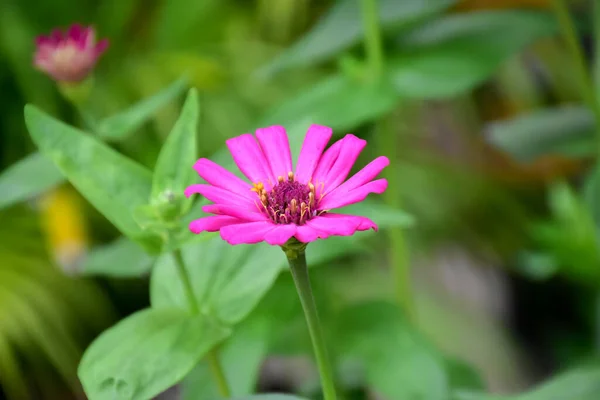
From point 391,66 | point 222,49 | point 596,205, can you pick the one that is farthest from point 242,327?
point 222,49

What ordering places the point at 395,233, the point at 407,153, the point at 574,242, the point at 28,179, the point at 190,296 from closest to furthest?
the point at 190,296, the point at 28,179, the point at 395,233, the point at 574,242, the point at 407,153

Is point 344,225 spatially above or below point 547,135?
below

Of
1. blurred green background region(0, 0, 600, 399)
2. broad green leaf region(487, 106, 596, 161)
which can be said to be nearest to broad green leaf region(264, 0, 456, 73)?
blurred green background region(0, 0, 600, 399)

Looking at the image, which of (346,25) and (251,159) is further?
(346,25)

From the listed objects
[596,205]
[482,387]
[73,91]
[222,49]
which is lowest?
[482,387]

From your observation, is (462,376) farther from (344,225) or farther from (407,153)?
(407,153)

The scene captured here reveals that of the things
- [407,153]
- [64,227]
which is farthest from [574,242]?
[64,227]

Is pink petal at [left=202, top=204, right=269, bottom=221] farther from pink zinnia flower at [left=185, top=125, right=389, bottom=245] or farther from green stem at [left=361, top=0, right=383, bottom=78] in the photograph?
green stem at [left=361, top=0, right=383, bottom=78]

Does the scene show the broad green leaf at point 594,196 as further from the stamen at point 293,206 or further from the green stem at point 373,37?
the stamen at point 293,206

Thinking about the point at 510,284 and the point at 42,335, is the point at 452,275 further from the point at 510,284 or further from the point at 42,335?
the point at 42,335

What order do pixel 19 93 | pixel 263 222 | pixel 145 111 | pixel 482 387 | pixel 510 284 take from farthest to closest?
1. pixel 19 93
2. pixel 510 284
3. pixel 482 387
4. pixel 145 111
5. pixel 263 222
